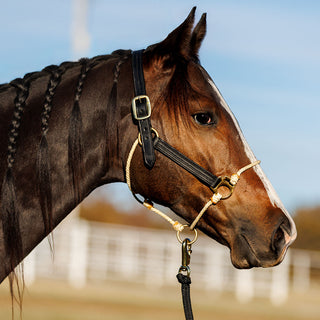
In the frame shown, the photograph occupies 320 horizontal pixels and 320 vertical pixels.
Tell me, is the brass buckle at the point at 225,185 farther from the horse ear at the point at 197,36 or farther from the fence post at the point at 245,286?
the fence post at the point at 245,286

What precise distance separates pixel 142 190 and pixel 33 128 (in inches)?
24.9

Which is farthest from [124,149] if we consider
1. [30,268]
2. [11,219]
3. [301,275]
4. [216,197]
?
[301,275]

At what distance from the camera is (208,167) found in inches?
111

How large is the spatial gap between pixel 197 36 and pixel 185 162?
70 cm

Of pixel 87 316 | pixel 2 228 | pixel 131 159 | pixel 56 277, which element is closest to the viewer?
pixel 2 228

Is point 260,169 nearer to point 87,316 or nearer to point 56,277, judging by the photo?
point 87,316

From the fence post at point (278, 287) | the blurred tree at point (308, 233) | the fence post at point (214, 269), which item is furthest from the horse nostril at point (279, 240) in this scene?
the blurred tree at point (308, 233)

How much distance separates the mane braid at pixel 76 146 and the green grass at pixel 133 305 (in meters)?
9.07

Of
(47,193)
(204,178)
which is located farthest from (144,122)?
(47,193)

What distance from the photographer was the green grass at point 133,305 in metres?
12.7

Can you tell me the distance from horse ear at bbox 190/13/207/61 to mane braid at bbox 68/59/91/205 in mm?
617

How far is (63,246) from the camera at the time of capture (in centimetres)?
2002

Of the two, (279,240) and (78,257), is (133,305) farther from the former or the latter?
(279,240)

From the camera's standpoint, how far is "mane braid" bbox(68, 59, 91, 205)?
2801 mm
